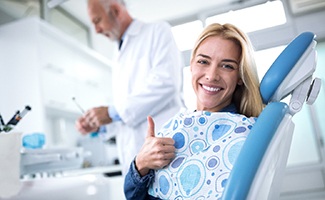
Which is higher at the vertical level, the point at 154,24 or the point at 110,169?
the point at 154,24

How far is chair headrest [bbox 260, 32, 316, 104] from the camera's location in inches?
25.8

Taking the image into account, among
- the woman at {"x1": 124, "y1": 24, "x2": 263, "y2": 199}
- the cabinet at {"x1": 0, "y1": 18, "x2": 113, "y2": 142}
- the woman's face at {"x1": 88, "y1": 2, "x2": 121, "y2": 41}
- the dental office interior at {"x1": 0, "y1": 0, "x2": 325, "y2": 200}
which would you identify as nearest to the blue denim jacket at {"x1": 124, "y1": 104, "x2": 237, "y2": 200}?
the woman at {"x1": 124, "y1": 24, "x2": 263, "y2": 199}

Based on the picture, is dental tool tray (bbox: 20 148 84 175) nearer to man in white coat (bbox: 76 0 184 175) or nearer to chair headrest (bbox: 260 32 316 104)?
man in white coat (bbox: 76 0 184 175)

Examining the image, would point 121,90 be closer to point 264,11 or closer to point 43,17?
point 264,11

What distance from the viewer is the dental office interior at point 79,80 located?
0.96 meters

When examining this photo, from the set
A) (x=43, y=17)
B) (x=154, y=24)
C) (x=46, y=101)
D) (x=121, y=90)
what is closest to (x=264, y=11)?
(x=154, y=24)

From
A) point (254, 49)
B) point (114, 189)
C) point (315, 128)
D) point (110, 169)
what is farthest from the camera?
point (110, 169)

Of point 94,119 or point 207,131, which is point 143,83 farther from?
point 207,131

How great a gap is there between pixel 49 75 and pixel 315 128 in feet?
6.72

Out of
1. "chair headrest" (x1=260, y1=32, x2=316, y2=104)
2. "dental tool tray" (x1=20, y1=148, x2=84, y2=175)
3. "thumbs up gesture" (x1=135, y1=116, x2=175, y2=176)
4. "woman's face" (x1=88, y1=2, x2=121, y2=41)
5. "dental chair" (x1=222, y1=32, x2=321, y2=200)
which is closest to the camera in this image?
"dental chair" (x1=222, y1=32, x2=321, y2=200)

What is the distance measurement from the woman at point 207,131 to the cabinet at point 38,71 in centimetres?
130

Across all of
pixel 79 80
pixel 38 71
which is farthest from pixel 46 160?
pixel 79 80

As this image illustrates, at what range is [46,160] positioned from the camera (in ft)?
4.26

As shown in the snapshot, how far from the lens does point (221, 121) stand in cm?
80
